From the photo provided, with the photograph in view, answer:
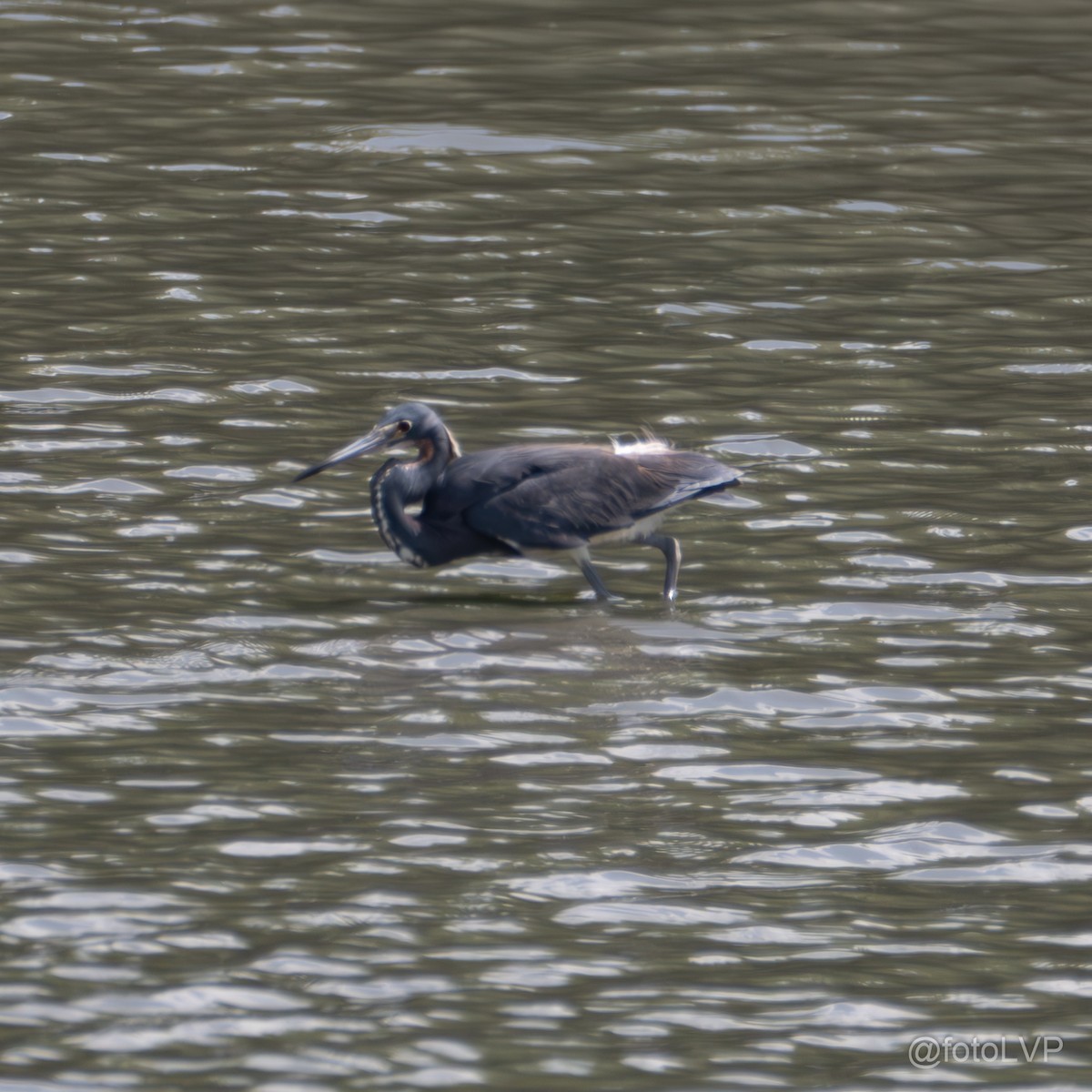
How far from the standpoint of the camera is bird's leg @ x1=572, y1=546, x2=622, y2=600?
32.8 ft

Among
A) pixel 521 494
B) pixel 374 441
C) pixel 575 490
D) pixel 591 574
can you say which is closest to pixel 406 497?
pixel 374 441

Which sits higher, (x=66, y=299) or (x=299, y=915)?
(x=66, y=299)

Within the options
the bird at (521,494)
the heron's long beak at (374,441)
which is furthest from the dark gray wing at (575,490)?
the heron's long beak at (374,441)

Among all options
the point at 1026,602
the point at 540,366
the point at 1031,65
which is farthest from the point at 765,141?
the point at 1026,602

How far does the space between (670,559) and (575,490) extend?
0.52m

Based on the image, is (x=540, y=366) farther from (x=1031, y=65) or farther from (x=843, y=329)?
(x=1031, y=65)

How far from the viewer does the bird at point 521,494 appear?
996 centimetres

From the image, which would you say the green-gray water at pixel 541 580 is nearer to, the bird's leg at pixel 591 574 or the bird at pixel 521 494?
the bird's leg at pixel 591 574

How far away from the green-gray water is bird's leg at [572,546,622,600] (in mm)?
152

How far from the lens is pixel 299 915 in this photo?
6.64 meters

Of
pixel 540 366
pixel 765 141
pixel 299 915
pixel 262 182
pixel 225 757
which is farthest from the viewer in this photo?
pixel 765 141

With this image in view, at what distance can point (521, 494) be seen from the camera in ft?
32.7

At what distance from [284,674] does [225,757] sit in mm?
997

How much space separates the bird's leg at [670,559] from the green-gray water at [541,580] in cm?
17
